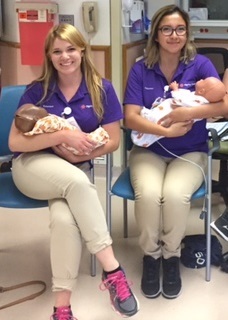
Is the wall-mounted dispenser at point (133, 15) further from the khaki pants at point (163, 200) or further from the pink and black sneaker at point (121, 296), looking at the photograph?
the pink and black sneaker at point (121, 296)

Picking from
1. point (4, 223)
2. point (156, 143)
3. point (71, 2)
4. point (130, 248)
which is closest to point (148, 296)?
point (130, 248)

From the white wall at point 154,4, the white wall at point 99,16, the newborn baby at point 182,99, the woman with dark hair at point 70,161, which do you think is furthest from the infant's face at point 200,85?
the white wall at point 154,4

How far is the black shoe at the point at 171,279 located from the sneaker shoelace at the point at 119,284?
32 cm

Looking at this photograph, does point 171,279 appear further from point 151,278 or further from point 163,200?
point 163,200

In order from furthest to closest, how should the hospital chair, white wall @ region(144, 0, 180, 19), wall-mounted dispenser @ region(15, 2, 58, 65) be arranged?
1. white wall @ region(144, 0, 180, 19)
2. wall-mounted dispenser @ region(15, 2, 58, 65)
3. the hospital chair

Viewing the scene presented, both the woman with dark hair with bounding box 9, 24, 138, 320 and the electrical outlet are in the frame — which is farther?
the electrical outlet

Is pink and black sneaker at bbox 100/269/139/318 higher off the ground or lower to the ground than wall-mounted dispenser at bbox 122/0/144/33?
lower

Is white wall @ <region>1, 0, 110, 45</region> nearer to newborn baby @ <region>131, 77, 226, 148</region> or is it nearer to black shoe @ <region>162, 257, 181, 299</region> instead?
newborn baby @ <region>131, 77, 226, 148</region>

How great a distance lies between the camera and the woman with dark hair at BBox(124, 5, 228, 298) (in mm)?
2291

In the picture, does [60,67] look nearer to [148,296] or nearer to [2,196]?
[2,196]

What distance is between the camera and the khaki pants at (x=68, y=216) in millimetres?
2047

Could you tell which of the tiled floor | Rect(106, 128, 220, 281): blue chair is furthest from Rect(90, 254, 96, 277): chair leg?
Rect(106, 128, 220, 281): blue chair

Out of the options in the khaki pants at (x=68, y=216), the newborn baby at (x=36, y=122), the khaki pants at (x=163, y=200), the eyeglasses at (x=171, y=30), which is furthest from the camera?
the eyeglasses at (x=171, y=30)

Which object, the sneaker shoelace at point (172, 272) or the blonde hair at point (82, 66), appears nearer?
the blonde hair at point (82, 66)
